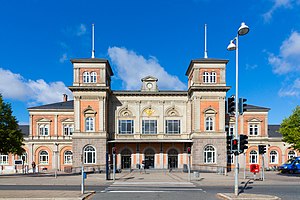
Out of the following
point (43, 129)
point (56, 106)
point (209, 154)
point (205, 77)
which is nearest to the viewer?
point (209, 154)

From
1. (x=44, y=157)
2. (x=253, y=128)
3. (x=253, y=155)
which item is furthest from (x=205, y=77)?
(x=44, y=157)

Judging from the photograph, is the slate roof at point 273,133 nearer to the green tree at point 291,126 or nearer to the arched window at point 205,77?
the green tree at point 291,126

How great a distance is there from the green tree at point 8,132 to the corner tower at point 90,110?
9.73 metres

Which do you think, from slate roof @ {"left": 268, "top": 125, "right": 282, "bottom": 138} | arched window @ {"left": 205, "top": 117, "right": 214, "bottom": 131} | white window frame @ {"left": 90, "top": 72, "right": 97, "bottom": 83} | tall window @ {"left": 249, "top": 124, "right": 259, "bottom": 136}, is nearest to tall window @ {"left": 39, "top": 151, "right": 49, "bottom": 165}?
white window frame @ {"left": 90, "top": 72, "right": 97, "bottom": 83}

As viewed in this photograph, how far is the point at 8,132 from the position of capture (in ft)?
118

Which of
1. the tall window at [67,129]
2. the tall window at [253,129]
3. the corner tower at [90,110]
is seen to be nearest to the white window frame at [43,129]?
the tall window at [67,129]

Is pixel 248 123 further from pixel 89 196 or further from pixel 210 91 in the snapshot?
pixel 89 196

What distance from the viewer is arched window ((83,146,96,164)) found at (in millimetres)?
45719

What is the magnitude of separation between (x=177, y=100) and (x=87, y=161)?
17090 millimetres

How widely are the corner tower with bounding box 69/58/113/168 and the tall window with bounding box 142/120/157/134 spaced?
6888 mm

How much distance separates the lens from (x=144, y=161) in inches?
1913

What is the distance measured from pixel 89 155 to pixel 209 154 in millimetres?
17562

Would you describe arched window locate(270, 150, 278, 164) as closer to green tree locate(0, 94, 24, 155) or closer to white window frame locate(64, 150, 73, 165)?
white window frame locate(64, 150, 73, 165)

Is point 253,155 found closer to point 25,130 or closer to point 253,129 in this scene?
point 253,129
